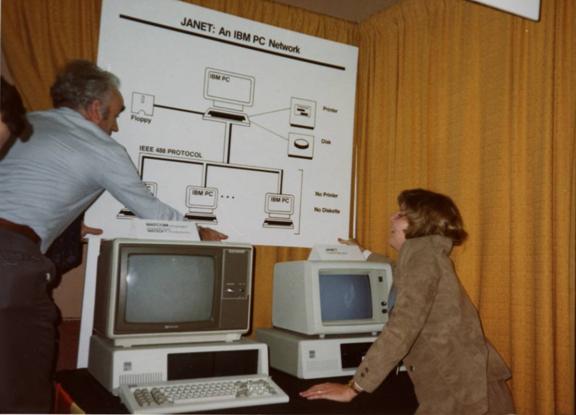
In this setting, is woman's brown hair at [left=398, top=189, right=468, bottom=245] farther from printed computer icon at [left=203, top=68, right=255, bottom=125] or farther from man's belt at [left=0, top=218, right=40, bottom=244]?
man's belt at [left=0, top=218, right=40, bottom=244]

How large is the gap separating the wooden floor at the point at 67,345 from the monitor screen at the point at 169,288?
25.3 inches

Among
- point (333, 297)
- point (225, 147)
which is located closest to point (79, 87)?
point (225, 147)

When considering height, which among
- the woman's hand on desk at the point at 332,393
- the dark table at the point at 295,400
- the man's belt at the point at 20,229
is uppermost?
the man's belt at the point at 20,229

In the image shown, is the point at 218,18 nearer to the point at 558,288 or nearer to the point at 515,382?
the point at 558,288

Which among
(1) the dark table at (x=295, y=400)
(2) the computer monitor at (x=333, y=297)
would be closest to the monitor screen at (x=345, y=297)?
(2) the computer monitor at (x=333, y=297)

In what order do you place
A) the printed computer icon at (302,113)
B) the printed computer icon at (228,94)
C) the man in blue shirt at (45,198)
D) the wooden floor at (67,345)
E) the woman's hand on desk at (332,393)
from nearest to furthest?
1. the man in blue shirt at (45,198)
2. the woman's hand on desk at (332,393)
3. the wooden floor at (67,345)
4. the printed computer icon at (228,94)
5. the printed computer icon at (302,113)

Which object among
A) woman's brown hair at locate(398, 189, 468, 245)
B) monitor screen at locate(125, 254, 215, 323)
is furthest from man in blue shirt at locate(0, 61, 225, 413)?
woman's brown hair at locate(398, 189, 468, 245)

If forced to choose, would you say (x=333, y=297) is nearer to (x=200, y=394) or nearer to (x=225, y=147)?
(x=200, y=394)

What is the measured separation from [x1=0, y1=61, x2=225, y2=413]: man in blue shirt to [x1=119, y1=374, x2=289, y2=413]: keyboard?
0.92 ft

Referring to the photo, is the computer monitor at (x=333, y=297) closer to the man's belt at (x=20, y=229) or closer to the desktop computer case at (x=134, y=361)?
the desktop computer case at (x=134, y=361)

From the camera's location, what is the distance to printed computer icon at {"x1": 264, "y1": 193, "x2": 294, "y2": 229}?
2.53 meters

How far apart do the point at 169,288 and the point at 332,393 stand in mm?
678

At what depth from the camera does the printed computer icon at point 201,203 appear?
234cm

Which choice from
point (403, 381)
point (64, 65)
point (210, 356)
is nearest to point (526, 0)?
point (403, 381)
